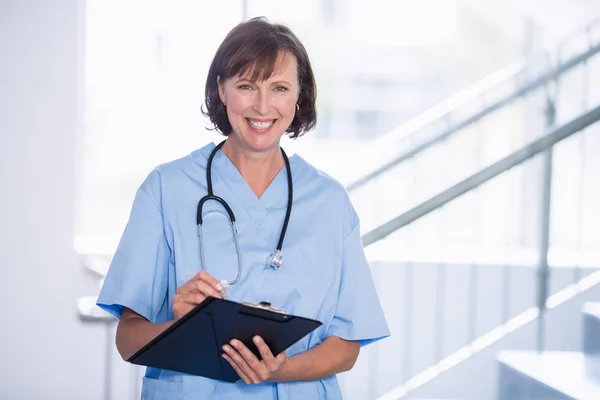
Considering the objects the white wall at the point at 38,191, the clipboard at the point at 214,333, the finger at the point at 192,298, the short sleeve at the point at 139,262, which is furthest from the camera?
the white wall at the point at 38,191

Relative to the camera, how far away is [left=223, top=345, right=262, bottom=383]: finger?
112 cm

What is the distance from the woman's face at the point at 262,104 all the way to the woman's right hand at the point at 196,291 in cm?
25

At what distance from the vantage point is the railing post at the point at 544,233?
2166 millimetres

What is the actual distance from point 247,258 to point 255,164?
6.6 inches

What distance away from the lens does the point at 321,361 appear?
1.27 metres

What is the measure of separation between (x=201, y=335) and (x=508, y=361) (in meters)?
1.33

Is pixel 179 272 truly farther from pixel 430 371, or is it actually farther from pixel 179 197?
pixel 430 371

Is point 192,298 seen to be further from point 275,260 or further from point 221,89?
point 221,89

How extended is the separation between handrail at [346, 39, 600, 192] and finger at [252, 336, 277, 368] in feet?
3.82

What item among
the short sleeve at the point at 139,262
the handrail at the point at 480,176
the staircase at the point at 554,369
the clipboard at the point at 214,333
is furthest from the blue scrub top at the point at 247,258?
the staircase at the point at 554,369

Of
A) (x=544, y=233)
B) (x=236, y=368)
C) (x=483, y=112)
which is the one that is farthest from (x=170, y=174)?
(x=483, y=112)

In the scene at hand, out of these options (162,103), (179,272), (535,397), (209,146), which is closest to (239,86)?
(209,146)

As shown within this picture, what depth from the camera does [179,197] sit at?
1290 mm

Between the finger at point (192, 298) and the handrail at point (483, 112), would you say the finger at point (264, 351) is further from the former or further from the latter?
the handrail at point (483, 112)
